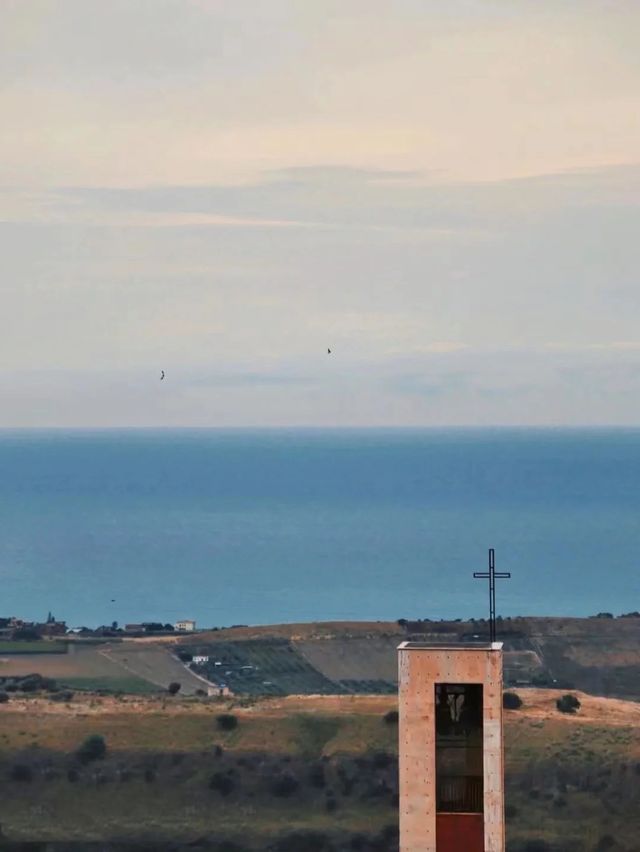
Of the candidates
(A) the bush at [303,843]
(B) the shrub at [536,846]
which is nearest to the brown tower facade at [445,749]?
(B) the shrub at [536,846]

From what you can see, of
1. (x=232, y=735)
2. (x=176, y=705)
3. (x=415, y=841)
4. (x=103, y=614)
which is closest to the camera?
(x=415, y=841)

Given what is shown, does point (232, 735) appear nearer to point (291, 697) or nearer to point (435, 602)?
point (291, 697)

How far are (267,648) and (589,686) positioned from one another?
15.4 m

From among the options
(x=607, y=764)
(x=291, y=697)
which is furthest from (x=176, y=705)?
(x=607, y=764)

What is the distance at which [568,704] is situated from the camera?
253 feet

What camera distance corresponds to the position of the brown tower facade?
1044 inches

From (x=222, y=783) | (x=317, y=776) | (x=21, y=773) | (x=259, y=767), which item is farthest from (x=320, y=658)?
Result: (x=21, y=773)

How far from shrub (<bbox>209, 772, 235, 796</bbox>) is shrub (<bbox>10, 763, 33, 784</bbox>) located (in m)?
5.26

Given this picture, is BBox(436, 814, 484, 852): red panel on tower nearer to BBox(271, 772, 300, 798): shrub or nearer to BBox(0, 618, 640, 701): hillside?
BBox(271, 772, 300, 798): shrub

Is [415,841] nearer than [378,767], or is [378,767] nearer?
[415,841]

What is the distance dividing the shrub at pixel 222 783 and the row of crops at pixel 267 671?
608 inches

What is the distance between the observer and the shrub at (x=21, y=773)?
7075cm

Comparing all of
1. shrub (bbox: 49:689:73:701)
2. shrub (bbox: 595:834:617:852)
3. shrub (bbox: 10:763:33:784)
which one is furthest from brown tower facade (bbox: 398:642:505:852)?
shrub (bbox: 49:689:73:701)

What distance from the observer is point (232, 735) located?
73.8 metres
